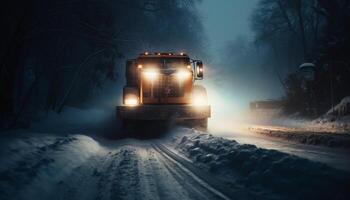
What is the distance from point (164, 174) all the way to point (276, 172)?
6.77 ft

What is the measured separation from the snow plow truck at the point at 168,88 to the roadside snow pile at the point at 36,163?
521cm

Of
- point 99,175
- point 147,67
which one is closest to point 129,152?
point 99,175

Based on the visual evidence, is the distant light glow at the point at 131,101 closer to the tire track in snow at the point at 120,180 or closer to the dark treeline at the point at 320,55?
the tire track in snow at the point at 120,180

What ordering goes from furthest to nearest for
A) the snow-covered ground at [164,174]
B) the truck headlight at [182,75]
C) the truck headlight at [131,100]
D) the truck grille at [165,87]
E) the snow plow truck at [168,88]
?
the truck headlight at [182,75] → the truck grille at [165,87] → the truck headlight at [131,100] → the snow plow truck at [168,88] → the snow-covered ground at [164,174]

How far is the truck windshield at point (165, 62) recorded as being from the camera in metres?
16.7

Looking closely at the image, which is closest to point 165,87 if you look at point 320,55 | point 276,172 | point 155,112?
point 155,112

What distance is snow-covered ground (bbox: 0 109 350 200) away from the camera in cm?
584

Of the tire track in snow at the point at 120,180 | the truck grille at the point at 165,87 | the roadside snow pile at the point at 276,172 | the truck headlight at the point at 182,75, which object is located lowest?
the tire track in snow at the point at 120,180

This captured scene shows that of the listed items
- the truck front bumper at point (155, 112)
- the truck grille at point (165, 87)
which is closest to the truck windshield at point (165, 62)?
the truck grille at point (165, 87)

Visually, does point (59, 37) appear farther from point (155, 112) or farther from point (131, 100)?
point (155, 112)

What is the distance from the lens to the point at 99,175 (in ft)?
24.5

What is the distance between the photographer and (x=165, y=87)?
16.5 meters

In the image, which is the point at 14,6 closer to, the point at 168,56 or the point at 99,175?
the point at 168,56

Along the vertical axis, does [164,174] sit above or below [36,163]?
below
